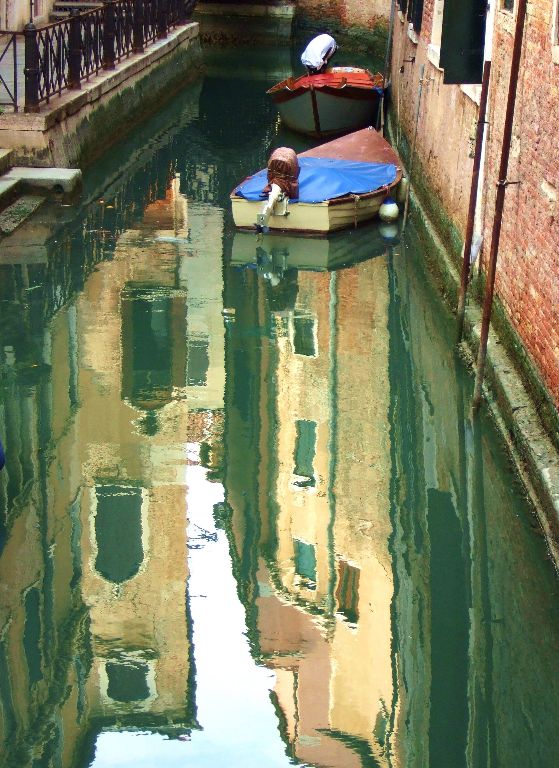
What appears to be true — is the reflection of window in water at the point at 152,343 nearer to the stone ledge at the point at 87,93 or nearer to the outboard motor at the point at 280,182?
the outboard motor at the point at 280,182

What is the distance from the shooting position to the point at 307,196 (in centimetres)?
1295

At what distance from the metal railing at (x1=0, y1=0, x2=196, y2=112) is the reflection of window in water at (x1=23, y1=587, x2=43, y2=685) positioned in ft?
28.4

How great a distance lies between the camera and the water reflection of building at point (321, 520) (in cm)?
536

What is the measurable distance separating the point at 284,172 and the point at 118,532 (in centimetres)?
656

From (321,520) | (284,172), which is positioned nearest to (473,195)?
(321,520)

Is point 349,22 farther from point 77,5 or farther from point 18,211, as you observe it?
point 18,211

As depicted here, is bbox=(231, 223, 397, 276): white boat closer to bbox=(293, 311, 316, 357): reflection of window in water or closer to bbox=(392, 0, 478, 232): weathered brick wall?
bbox=(392, 0, 478, 232): weathered brick wall

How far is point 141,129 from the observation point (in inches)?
755

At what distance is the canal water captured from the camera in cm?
522

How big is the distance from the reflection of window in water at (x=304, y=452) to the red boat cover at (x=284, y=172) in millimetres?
4864

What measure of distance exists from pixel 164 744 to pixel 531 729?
4.62 feet

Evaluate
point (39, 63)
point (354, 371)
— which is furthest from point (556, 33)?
point (39, 63)

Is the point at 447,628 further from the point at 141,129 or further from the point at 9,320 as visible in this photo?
the point at 141,129

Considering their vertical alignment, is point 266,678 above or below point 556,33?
below
